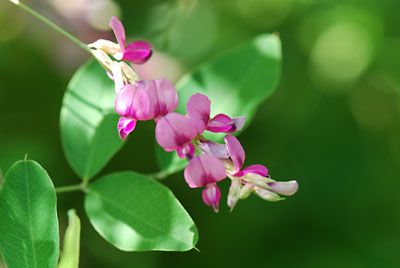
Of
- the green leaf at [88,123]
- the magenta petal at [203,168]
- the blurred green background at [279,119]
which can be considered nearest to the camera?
the magenta petal at [203,168]

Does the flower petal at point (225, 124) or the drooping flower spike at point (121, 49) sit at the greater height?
the drooping flower spike at point (121, 49)

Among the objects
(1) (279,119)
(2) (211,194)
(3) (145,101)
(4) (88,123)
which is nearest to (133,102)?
(3) (145,101)

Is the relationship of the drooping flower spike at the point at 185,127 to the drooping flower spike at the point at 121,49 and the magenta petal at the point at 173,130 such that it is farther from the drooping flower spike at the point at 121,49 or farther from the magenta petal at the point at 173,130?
the drooping flower spike at the point at 121,49

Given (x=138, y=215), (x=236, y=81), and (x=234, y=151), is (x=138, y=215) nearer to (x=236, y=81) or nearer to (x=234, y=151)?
(x=234, y=151)

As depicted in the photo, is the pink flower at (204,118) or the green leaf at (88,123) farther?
the green leaf at (88,123)

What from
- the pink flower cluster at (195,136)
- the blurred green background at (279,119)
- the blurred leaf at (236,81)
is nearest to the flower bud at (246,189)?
the pink flower cluster at (195,136)

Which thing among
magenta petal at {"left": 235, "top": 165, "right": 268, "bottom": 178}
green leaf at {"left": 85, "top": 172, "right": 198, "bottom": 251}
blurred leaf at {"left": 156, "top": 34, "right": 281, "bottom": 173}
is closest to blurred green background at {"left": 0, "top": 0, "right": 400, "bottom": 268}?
blurred leaf at {"left": 156, "top": 34, "right": 281, "bottom": 173}

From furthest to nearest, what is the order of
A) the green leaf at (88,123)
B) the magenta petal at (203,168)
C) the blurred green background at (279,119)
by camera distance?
the blurred green background at (279,119)
the green leaf at (88,123)
the magenta petal at (203,168)
